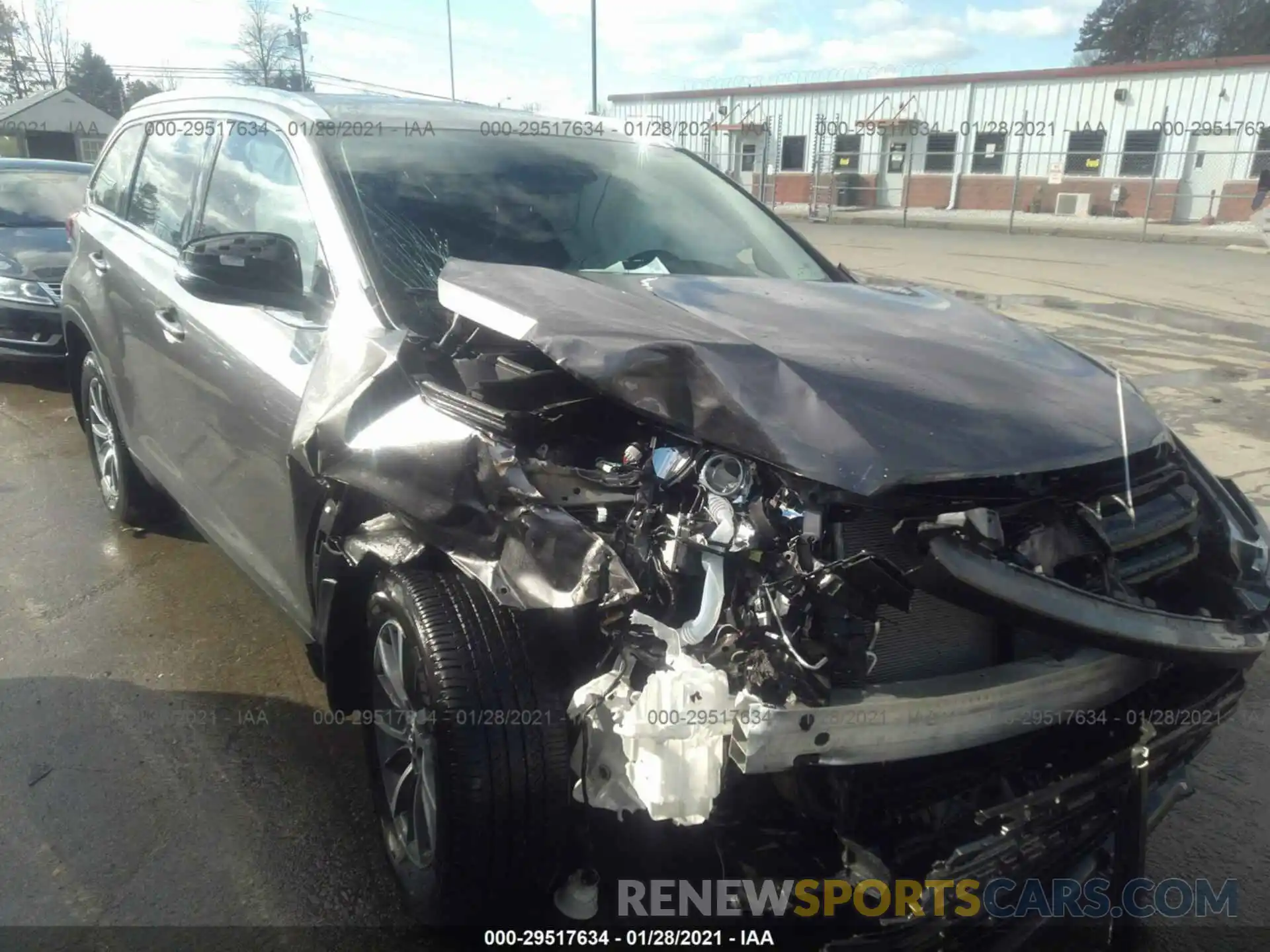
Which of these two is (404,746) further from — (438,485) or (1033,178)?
(1033,178)

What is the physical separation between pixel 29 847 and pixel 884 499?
2447mm

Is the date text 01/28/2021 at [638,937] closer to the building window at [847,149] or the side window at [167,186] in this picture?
the side window at [167,186]

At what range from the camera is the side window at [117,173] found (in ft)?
14.8

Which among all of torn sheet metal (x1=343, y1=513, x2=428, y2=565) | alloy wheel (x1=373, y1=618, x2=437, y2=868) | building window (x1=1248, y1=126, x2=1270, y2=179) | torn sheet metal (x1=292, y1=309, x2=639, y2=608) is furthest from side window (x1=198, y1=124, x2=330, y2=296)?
building window (x1=1248, y1=126, x2=1270, y2=179)

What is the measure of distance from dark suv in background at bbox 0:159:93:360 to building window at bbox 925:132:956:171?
2799 centimetres

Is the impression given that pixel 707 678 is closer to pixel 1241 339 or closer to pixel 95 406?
pixel 95 406

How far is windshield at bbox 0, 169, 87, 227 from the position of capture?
27.0 ft

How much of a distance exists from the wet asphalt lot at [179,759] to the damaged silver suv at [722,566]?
0.36 meters

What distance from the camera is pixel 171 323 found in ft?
11.4

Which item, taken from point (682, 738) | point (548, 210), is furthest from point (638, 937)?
point (548, 210)

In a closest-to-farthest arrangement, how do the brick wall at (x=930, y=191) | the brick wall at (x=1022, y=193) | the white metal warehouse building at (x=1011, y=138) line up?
the brick wall at (x=1022, y=193) → the white metal warehouse building at (x=1011, y=138) → the brick wall at (x=930, y=191)

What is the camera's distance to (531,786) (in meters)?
1.98

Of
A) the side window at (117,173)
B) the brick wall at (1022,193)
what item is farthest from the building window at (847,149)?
the side window at (117,173)

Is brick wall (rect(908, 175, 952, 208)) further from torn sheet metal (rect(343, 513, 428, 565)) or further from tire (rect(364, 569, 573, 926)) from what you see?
tire (rect(364, 569, 573, 926))
